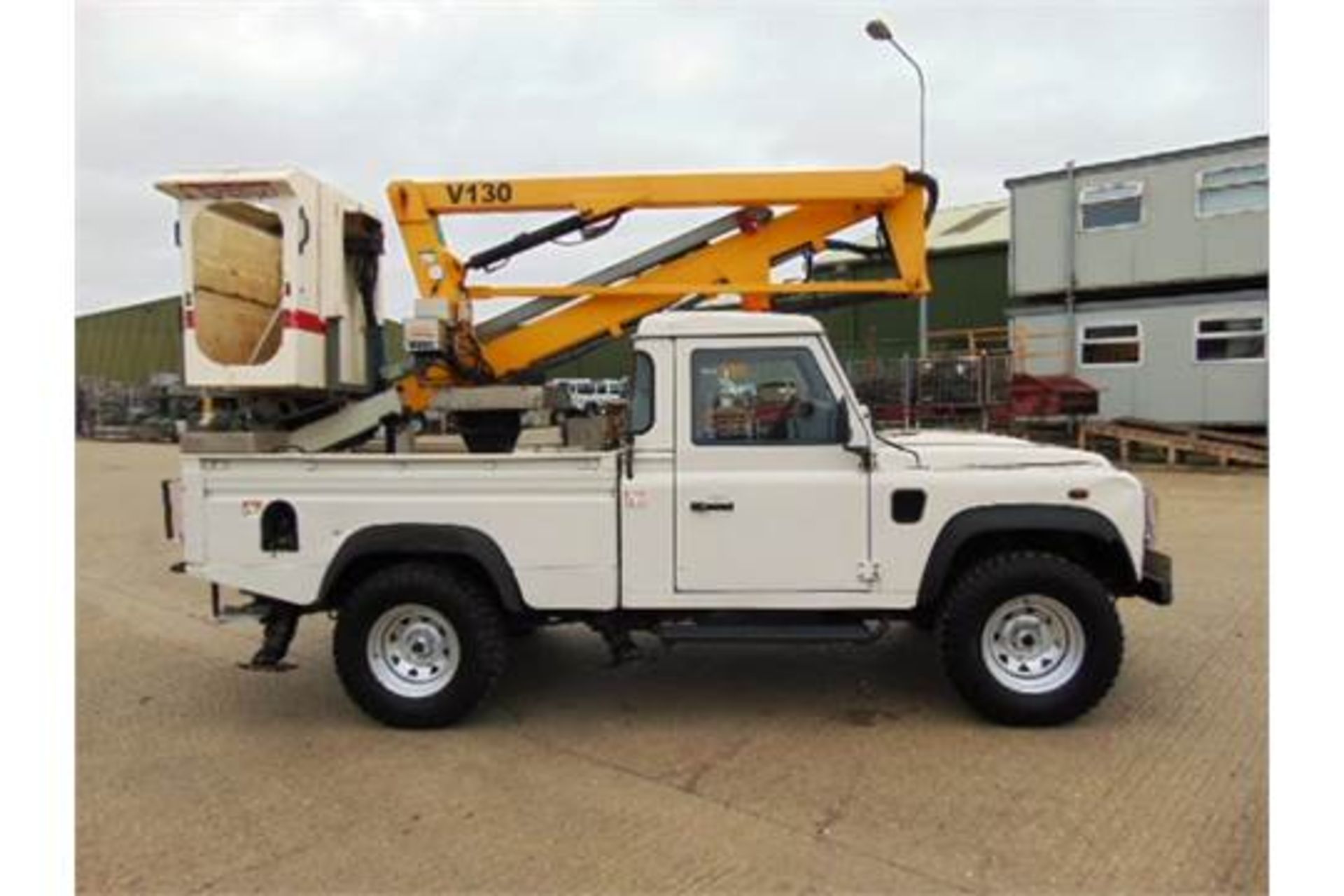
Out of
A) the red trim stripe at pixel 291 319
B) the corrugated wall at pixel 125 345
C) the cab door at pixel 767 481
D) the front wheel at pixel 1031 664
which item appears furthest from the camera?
the corrugated wall at pixel 125 345

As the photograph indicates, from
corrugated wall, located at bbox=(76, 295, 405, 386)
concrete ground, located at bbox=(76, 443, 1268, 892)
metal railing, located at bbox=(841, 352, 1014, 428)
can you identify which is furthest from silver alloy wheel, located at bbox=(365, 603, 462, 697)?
corrugated wall, located at bbox=(76, 295, 405, 386)

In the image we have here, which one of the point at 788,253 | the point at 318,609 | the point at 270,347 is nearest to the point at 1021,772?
the point at 788,253

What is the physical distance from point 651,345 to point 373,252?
2.32 metres

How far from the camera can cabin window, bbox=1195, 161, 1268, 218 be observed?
17328 millimetres

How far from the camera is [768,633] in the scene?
4832 millimetres

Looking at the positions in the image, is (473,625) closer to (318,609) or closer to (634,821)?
(318,609)

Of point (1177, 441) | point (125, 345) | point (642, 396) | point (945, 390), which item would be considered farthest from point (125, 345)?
point (642, 396)

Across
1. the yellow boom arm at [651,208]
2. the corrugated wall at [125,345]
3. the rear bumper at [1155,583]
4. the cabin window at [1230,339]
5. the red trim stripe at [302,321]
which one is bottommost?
the rear bumper at [1155,583]

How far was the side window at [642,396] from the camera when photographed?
491cm

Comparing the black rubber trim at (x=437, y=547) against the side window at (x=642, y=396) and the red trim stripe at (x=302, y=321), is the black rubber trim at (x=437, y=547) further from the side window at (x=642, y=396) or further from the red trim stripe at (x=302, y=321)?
the red trim stripe at (x=302, y=321)

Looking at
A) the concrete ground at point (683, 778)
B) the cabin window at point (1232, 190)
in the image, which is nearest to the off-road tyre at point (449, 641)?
the concrete ground at point (683, 778)

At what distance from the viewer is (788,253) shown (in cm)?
564

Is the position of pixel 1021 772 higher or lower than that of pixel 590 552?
lower

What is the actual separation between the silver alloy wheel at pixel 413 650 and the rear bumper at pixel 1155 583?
3.65 metres
